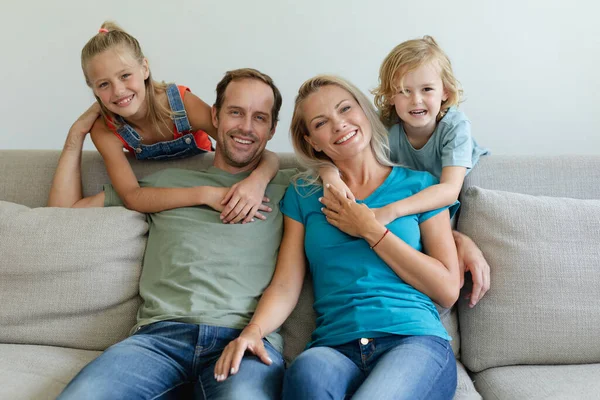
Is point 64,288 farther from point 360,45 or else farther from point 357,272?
point 360,45

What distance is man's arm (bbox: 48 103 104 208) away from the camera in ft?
6.28

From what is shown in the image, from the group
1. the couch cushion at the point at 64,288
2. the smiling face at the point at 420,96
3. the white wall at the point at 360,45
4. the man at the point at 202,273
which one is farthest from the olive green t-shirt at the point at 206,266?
the white wall at the point at 360,45

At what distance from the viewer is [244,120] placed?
181cm

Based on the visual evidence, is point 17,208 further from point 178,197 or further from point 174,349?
point 174,349

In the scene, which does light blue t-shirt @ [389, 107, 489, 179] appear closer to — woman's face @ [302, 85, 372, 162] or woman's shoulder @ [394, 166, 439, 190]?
woman's shoulder @ [394, 166, 439, 190]

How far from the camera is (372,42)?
228 centimetres

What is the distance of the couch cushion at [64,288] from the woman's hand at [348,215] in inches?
25.4

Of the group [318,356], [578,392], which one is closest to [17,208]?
[318,356]

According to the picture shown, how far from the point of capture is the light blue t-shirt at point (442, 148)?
1709 millimetres

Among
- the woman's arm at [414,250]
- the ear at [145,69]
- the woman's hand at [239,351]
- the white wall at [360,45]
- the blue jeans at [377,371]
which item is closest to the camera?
the blue jeans at [377,371]

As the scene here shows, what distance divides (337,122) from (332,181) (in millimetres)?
166

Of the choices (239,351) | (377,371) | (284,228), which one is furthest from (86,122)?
(377,371)

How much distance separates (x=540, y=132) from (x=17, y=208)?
1.91 m

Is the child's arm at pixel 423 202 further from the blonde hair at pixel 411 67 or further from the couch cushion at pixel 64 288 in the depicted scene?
the couch cushion at pixel 64 288
